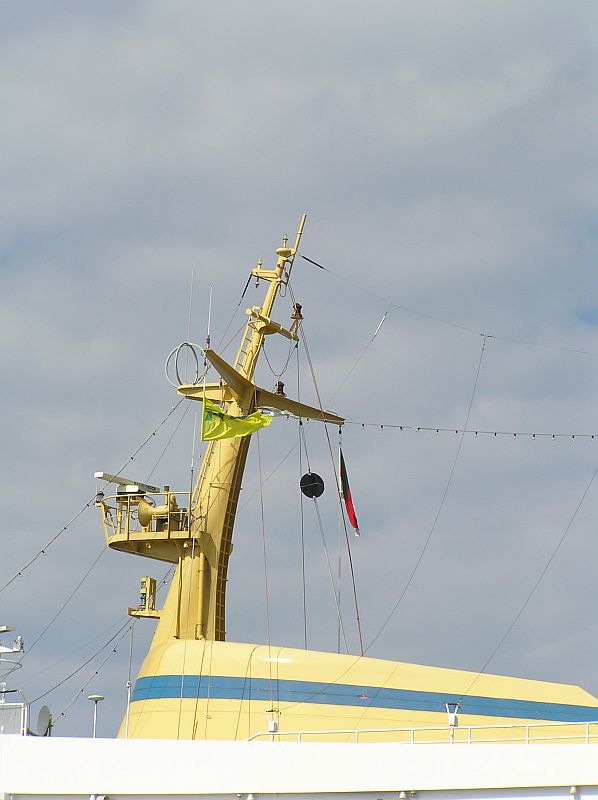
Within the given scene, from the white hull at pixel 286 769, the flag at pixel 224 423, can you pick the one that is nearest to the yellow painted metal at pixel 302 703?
the flag at pixel 224 423

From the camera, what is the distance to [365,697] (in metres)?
25.8

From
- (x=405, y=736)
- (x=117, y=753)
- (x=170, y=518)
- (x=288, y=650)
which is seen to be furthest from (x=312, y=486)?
(x=117, y=753)

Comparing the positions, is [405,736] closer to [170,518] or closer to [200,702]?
[200,702]

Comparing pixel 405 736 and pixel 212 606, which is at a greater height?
→ pixel 212 606

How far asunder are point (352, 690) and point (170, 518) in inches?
261

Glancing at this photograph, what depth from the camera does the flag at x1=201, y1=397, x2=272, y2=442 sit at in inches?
1153

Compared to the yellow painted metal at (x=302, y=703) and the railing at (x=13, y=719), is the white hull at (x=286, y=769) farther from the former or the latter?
the yellow painted metal at (x=302, y=703)

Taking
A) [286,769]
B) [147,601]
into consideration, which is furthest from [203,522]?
[286,769]

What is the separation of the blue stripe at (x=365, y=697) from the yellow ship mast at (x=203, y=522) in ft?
8.63

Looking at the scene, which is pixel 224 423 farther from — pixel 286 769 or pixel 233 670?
pixel 286 769

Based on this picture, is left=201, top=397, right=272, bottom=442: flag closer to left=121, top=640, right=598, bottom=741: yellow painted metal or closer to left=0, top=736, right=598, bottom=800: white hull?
left=121, top=640, right=598, bottom=741: yellow painted metal

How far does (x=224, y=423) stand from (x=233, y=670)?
5.58 meters

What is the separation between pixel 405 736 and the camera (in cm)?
2500

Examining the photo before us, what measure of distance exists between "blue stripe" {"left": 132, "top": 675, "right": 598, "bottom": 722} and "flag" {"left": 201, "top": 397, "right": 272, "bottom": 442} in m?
5.32
